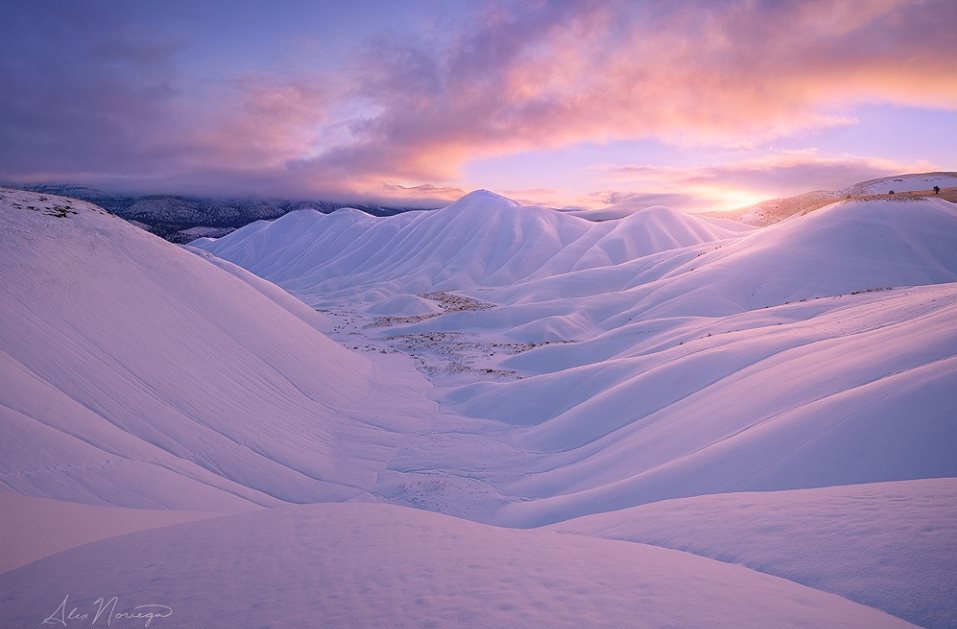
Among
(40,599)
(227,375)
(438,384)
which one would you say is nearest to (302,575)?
(40,599)

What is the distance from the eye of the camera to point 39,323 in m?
10.4

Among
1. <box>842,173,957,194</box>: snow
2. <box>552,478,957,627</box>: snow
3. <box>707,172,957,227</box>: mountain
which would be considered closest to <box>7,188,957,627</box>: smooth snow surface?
<box>552,478,957,627</box>: snow

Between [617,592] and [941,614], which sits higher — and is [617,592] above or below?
below

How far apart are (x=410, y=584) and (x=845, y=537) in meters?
4.04

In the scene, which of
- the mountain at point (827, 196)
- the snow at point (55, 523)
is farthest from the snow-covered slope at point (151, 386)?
the mountain at point (827, 196)

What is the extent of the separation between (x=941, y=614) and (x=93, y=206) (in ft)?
71.1

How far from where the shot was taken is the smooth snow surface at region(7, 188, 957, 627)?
4160mm

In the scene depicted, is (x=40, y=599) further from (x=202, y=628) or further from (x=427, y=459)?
(x=427, y=459)

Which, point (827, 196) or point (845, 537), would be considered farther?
point (827, 196)

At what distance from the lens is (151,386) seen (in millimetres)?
10625
